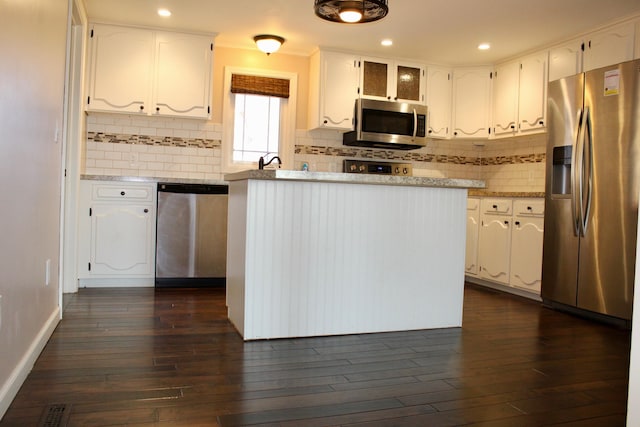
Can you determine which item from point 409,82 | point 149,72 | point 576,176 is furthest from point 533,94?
point 149,72

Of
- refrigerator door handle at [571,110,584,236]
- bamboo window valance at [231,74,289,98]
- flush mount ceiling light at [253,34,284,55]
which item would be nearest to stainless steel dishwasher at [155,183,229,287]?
bamboo window valance at [231,74,289,98]

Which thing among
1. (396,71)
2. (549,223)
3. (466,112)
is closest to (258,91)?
(396,71)

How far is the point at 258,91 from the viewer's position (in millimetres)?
5086

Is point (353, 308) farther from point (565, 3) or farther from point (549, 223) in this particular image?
point (565, 3)

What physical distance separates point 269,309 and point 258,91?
9.36 ft

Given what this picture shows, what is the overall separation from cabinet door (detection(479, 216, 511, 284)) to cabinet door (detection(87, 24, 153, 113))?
3.32 meters

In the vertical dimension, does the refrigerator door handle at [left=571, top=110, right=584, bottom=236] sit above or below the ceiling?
below

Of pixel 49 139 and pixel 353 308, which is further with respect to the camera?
pixel 353 308

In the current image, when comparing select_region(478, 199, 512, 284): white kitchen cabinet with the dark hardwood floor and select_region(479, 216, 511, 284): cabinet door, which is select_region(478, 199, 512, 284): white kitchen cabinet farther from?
the dark hardwood floor

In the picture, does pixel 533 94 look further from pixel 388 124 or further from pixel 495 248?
pixel 495 248

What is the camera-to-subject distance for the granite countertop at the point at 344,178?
108 inches

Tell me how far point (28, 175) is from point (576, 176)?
3.48m

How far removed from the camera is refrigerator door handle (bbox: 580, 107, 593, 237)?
369 cm

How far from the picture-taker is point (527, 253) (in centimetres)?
437
